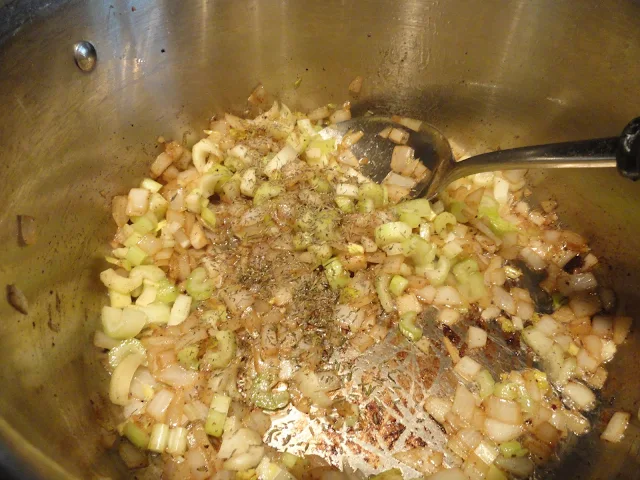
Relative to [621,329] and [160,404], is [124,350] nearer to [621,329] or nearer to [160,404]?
[160,404]

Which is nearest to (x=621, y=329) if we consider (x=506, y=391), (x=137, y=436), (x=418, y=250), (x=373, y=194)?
(x=506, y=391)

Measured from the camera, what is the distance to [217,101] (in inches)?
67.3

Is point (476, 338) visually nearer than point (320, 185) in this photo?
Yes

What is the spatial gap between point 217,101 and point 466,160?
0.91 m

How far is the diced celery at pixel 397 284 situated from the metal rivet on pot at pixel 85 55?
3.58 feet

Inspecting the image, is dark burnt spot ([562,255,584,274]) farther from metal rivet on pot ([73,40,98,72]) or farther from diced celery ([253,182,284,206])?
metal rivet on pot ([73,40,98,72])

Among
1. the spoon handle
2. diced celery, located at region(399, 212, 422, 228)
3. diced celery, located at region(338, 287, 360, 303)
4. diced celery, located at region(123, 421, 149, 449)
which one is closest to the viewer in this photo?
the spoon handle

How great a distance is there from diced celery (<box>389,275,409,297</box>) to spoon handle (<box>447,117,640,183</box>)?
423 millimetres

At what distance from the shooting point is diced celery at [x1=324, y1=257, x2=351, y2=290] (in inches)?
58.2

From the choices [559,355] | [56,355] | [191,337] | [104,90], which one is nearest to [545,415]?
[559,355]

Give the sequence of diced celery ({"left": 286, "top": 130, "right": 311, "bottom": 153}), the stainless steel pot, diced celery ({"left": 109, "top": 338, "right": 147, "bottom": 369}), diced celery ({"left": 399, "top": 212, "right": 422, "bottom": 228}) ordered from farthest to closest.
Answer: diced celery ({"left": 286, "top": 130, "right": 311, "bottom": 153}) → diced celery ({"left": 399, "top": 212, "right": 422, "bottom": 228}) → diced celery ({"left": 109, "top": 338, "right": 147, "bottom": 369}) → the stainless steel pot

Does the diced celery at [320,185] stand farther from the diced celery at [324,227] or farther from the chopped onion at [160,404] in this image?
the chopped onion at [160,404]

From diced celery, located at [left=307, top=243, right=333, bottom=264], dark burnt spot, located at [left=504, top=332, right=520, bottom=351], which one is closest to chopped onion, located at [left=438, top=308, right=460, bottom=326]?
dark burnt spot, located at [left=504, top=332, right=520, bottom=351]

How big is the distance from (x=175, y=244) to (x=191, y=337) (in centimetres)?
33
